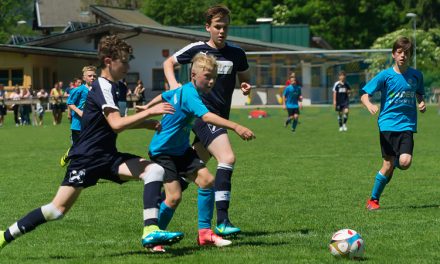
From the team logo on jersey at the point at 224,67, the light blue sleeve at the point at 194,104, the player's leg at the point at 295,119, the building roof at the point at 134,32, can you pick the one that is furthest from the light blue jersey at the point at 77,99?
the building roof at the point at 134,32

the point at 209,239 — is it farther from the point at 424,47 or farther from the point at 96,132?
the point at 424,47

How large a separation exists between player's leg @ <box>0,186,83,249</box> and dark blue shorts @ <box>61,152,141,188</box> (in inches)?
3.0

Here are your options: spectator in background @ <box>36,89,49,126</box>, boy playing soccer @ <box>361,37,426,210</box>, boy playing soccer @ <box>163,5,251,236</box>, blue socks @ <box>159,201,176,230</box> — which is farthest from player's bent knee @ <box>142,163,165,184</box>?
spectator in background @ <box>36,89,49,126</box>

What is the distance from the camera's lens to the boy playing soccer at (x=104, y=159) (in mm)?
7363

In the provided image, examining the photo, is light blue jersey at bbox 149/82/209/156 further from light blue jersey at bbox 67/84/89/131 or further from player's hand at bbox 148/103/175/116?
light blue jersey at bbox 67/84/89/131

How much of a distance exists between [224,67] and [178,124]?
1.37m

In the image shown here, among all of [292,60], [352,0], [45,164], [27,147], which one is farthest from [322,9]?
[45,164]

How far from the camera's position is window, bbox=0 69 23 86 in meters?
53.1

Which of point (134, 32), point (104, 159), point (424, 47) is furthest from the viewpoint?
point (424, 47)

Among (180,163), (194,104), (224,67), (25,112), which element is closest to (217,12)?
(224,67)

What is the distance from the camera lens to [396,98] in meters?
10.6

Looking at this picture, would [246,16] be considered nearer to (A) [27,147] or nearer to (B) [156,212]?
(A) [27,147]

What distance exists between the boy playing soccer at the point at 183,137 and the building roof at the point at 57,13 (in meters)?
70.7

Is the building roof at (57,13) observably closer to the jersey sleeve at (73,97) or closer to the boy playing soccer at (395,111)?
the jersey sleeve at (73,97)
